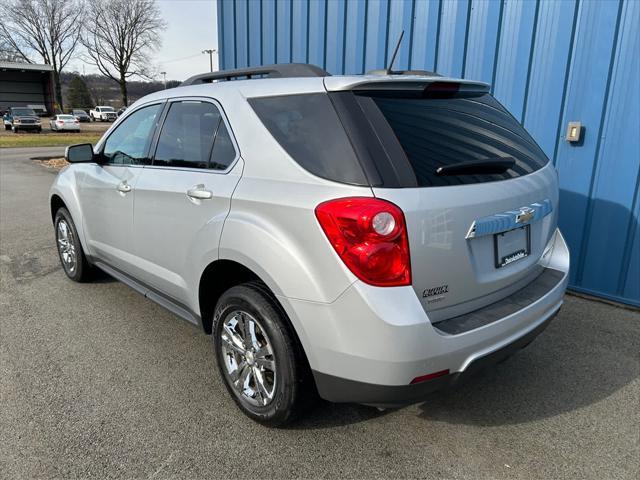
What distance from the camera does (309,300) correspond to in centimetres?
211

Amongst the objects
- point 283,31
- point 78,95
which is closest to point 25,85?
point 78,95

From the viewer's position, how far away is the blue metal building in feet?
13.5

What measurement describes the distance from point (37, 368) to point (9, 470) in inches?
40.0

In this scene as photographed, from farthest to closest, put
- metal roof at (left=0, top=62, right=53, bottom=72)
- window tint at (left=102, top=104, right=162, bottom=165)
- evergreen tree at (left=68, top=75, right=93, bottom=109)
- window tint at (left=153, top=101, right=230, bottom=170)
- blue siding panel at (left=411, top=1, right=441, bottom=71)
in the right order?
evergreen tree at (left=68, top=75, right=93, bottom=109) < metal roof at (left=0, top=62, right=53, bottom=72) < blue siding panel at (left=411, top=1, right=441, bottom=71) < window tint at (left=102, top=104, right=162, bottom=165) < window tint at (left=153, top=101, right=230, bottom=170)

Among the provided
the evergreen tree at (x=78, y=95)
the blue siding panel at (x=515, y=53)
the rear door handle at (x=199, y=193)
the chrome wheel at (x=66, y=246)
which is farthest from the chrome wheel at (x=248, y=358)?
the evergreen tree at (x=78, y=95)

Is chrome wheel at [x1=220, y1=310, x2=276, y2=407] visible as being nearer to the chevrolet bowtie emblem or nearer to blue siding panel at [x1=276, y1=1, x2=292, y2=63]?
the chevrolet bowtie emblem

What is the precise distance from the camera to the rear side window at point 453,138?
2.17 m

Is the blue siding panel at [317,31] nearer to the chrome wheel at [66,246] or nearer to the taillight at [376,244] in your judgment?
the chrome wheel at [66,246]

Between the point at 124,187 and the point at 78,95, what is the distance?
78733mm

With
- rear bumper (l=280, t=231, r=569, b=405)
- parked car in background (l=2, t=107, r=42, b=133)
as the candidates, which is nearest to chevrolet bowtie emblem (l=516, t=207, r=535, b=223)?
rear bumper (l=280, t=231, r=569, b=405)

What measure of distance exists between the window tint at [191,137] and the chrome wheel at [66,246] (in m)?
1.89

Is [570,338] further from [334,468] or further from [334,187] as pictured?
[334,187]

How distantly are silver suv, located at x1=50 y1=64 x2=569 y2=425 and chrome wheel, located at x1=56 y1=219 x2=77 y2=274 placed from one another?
6.52 feet

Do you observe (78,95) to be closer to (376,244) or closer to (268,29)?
(268,29)
